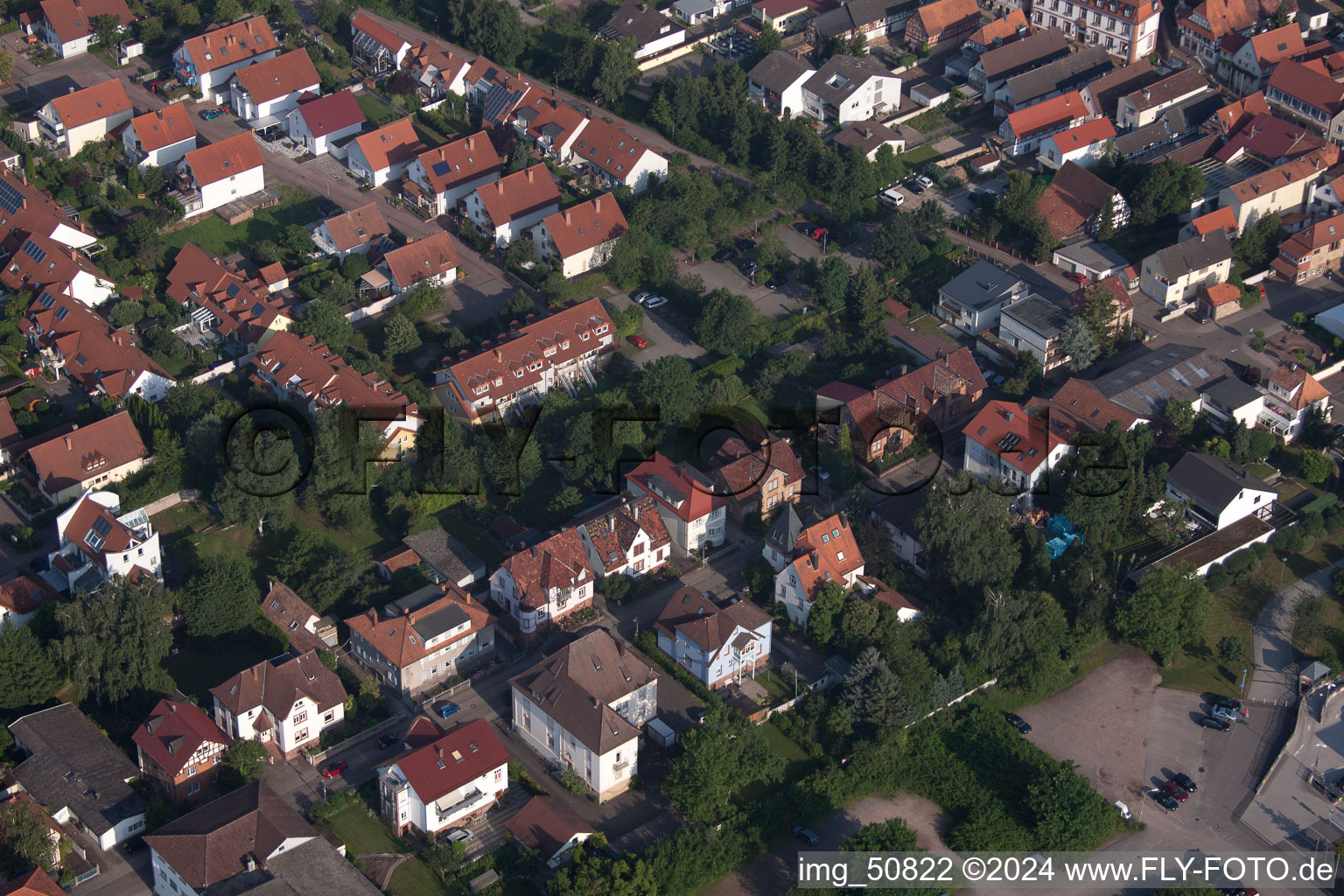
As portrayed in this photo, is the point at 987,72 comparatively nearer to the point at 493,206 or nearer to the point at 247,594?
the point at 493,206

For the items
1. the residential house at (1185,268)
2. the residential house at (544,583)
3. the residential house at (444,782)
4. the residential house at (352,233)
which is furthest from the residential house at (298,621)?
the residential house at (1185,268)

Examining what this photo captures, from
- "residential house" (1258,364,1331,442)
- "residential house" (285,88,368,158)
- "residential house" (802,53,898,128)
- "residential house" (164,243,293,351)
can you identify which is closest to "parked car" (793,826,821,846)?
"residential house" (1258,364,1331,442)

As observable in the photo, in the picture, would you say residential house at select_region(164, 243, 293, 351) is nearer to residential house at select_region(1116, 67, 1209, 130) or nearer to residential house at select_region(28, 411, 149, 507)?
residential house at select_region(28, 411, 149, 507)

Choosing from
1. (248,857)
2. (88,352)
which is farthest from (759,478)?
(88,352)

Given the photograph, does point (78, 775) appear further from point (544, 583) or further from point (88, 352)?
point (88, 352)

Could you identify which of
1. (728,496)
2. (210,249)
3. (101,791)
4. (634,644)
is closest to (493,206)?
A: (210,249)
